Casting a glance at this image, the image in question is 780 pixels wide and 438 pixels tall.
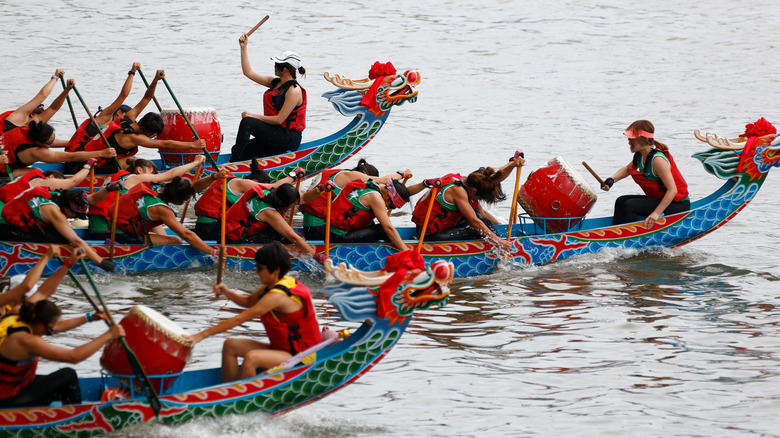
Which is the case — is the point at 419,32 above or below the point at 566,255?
above

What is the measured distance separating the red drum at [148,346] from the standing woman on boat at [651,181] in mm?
5030

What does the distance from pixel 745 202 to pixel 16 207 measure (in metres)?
6.43

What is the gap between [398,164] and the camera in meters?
15.1

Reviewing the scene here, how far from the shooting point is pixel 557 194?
905 cm

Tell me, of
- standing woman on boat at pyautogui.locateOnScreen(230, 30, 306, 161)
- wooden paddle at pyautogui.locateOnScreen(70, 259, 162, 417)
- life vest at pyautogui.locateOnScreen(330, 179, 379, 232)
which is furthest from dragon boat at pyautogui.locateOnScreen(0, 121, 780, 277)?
wooden paddle at pyautogui.locateOnScreen(70, 259, 162, 417)

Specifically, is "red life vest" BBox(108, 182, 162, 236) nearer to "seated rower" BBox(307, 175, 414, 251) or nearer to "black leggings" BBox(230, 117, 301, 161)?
"seated rower" BBox(307, 175, 414, 251)

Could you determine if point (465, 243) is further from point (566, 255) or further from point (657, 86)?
point (657, 86)

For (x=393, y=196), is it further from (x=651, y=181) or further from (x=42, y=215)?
(x=42, y=215)

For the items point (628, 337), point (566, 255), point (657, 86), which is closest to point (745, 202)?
point (566, 255)

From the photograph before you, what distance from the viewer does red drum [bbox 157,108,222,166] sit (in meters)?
11.1

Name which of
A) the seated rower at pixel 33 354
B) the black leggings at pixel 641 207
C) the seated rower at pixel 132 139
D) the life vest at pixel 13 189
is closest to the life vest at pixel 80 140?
the seated rower at pixel 132 139

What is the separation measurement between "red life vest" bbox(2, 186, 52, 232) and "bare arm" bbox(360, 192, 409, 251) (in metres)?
2.62

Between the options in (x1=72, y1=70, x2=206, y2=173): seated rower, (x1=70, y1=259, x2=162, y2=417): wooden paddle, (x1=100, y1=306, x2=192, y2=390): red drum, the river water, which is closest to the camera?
(x1=70, y1=259, x2=162, y2=417): wooden paddle

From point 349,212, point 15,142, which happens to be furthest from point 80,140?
point 349,212
